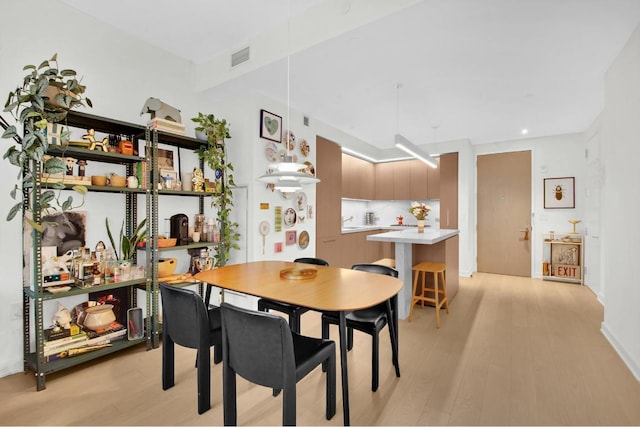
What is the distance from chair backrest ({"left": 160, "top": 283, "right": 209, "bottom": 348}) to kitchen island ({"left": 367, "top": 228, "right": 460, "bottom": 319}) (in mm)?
2006

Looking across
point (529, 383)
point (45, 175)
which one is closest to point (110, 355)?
point (45, 175)

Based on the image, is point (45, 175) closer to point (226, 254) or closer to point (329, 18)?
point (226, 254)

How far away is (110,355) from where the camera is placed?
2643mm

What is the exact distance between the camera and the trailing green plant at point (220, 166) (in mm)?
3275

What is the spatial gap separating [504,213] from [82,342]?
6.67m

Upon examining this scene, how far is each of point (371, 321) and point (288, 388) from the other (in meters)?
0.91

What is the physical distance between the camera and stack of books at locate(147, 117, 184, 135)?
281 centimetres

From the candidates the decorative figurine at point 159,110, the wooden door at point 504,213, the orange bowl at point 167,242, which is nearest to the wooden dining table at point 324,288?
the orange bowl at point 167,242

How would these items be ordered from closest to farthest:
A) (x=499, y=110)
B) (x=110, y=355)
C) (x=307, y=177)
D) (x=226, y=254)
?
(x=307, y=177)
(x=110, y=355)
(x=226, y=254)
(x=499, y=110)

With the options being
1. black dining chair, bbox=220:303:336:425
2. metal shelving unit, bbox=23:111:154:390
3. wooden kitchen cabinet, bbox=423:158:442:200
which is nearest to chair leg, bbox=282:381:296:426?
Result: black dining chair, bbox=220:303:336:425

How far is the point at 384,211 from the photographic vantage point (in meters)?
7.35

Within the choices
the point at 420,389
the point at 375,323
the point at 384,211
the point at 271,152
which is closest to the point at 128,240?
the point at 271,152

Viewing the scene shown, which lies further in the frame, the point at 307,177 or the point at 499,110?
the point at 499,110

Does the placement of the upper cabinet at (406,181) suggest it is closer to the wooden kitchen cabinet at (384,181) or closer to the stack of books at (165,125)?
the wooden kitchen cabinet at (384,181)
